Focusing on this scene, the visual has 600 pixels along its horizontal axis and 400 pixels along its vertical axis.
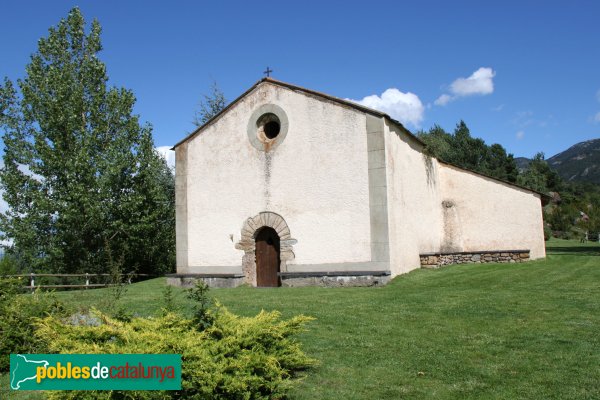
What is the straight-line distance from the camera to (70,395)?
3.75m

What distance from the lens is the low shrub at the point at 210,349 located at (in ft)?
13.1

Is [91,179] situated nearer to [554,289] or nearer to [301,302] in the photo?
[301,302]

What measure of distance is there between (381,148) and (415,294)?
4.55 meters

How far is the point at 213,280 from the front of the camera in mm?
15336

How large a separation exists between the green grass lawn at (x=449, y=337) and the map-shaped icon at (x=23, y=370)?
1833 millimetres

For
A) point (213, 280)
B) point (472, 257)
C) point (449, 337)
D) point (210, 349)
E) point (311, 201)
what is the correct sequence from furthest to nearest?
point (472, 257), point (213, 280), point (311, 201), point (449, 337), point (210, 349)

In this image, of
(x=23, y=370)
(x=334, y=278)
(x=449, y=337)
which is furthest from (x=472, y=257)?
(x=23, y=370)

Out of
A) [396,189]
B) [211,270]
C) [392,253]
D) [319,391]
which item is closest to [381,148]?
[396,189]

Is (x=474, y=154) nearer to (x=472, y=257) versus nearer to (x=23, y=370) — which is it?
(x=472, y=257)

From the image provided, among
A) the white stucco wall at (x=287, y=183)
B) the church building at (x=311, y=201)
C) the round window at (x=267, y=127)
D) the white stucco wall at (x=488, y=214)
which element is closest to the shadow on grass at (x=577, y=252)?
the white stucco wall at (x=488, y=214)

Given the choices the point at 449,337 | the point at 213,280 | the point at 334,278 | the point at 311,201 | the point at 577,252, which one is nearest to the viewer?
the point at 449,337

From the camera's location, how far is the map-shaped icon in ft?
14.6

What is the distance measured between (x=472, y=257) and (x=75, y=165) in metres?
16.3

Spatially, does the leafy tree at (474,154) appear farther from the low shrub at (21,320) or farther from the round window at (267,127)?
the low shrub at (21,320)
